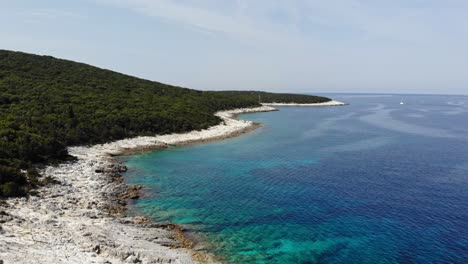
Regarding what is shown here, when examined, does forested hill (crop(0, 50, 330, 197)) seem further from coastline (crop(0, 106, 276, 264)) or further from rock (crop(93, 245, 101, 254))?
rock (crop(93, 245, 101, 254))

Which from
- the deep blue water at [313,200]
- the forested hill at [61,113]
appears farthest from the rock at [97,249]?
the forested hill at [61,113]

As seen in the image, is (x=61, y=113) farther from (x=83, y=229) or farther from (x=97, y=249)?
(x=97, y=249)

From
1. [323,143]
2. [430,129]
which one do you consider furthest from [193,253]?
[430,129]

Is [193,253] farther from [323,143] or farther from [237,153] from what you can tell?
[323,143]

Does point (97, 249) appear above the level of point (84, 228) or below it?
below

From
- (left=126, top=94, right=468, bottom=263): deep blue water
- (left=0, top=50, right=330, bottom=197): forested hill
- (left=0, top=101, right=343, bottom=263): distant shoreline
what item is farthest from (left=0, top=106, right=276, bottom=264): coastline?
(left=0, top=50, right=330, bottom=197): forested hill

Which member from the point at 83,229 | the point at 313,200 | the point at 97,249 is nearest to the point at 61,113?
the point at 83,229

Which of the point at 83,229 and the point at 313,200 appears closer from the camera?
the point at 83,229
